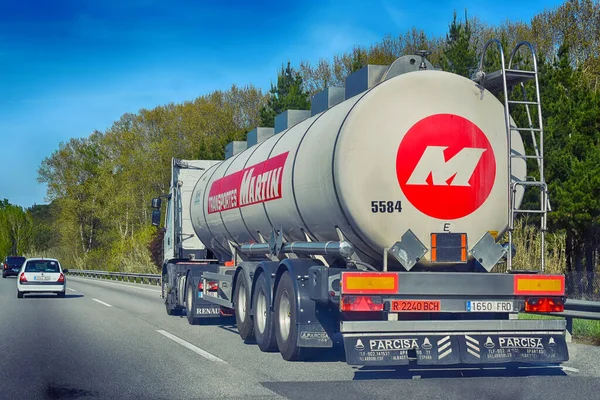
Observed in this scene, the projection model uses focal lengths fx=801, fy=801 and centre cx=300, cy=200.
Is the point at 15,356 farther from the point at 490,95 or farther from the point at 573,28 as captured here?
the point at 573,28

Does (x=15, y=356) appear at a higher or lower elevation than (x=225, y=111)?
lower

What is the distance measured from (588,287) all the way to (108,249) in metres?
55.7

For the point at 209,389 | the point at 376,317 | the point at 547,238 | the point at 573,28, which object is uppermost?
the point at 573,28

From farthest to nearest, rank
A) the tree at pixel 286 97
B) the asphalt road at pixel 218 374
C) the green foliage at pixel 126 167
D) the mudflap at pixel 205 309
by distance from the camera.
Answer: the green foliage at pixel 126 167
the tree at pixel 286 97
the mudflap at pixel 205 309
the asphalt road at pixel 218 374

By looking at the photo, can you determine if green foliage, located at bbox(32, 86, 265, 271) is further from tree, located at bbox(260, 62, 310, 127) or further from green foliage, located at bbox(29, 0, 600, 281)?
tree, located at bbox(260, 62, 310, 127)

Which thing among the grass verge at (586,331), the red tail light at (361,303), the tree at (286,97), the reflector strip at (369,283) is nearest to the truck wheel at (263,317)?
the red tail light at (361,303)

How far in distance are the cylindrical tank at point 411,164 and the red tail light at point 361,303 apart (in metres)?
0.69

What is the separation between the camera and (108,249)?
70000 mm

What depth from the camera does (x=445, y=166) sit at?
9281 millimetres

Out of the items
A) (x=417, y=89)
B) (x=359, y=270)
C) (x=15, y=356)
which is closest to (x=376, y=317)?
(x=359, y=270)

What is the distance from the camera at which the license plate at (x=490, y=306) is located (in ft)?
29.9

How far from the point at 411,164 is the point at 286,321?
2851 mm

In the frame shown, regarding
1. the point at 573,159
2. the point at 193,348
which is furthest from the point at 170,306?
the point at 573,159

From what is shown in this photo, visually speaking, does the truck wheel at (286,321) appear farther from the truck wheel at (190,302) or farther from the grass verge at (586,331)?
the truck wheel at (190,302)
